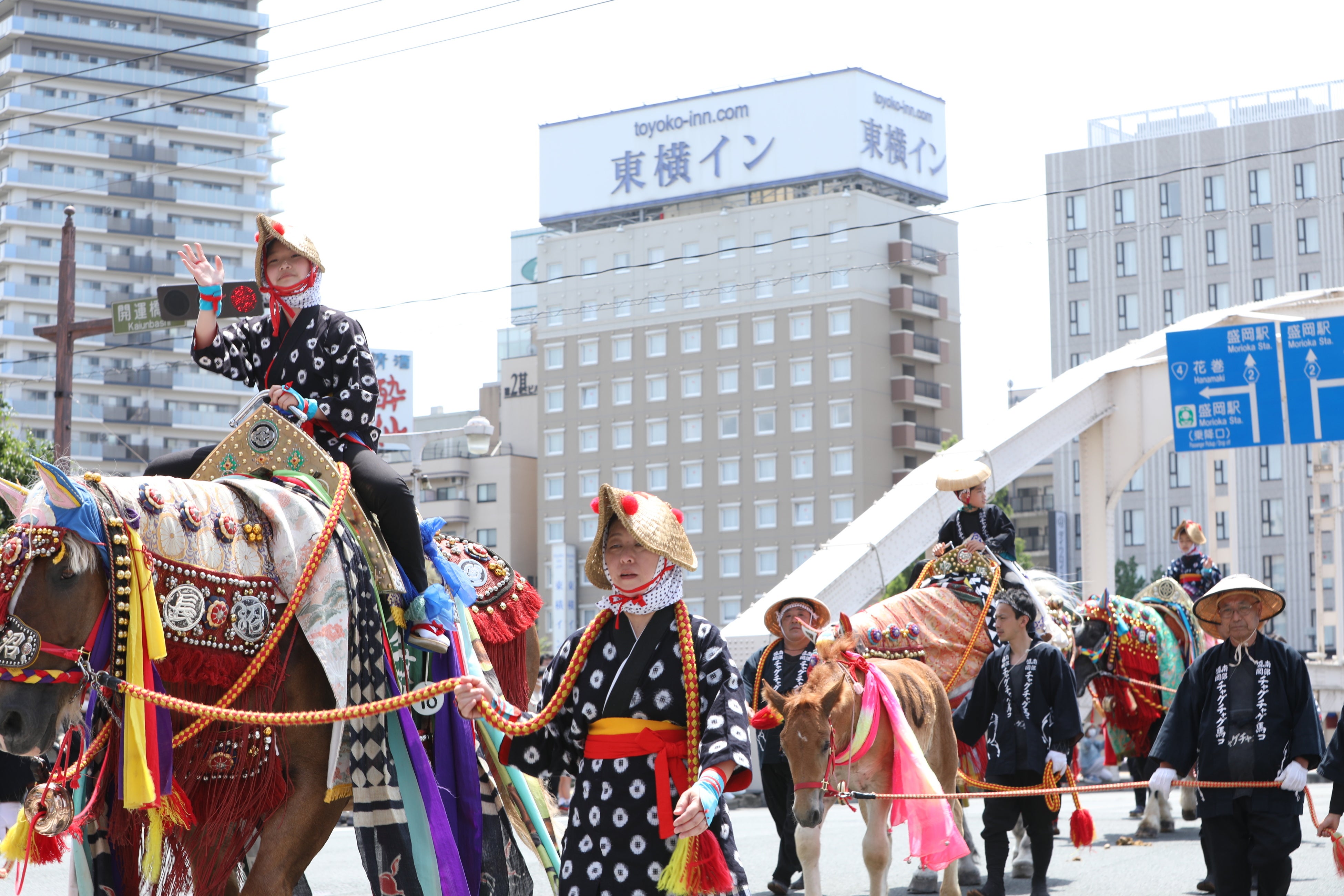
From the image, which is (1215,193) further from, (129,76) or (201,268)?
(201,268)

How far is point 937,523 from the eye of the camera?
20.0m

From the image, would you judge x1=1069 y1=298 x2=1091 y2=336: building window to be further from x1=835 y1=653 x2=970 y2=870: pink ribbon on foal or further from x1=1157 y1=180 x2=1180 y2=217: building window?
x1=835 y1=653 x2=970 y2=870: pink ribbon on foal

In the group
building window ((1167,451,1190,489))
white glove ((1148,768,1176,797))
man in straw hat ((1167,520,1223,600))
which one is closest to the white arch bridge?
man in straw hat ((1167,520,1223,600))

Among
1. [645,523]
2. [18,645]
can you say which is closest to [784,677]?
[645,523]

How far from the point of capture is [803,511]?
2918 inches

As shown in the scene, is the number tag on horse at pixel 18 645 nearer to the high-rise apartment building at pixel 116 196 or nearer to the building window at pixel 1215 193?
the building window at pixel 1215 193

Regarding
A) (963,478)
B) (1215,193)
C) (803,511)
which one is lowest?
(963,478)

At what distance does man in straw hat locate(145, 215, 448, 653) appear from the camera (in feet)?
22.3

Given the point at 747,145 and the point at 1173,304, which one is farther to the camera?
the point at 1173,304

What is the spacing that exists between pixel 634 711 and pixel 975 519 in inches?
286

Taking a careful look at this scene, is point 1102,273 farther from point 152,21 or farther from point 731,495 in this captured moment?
point 152,21

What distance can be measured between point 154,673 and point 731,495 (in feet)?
232

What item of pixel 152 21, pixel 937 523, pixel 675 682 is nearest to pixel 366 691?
pixel 675 682

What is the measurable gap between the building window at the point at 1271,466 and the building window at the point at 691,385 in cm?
2678
